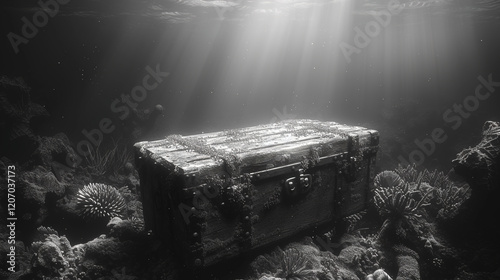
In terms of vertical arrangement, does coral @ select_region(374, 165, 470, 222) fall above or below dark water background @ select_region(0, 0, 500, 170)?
below

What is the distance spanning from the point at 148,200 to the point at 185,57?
1600 cm

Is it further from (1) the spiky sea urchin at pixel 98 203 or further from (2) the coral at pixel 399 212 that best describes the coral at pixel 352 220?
(1) the spiky sea urchin at pixel 98 203

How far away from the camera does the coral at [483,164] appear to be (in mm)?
5449

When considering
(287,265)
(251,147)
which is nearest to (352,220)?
(287,265)

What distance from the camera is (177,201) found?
11.6 ft

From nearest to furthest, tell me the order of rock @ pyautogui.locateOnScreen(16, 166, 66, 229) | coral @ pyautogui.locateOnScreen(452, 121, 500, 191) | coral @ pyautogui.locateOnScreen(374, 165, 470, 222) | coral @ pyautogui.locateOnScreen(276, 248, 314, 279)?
coral @ pyautogui.locateOnScreen(276, 248, 314, 279) < coral @ pyautogui.locateOnScreen(452, 121, 500, 191) < coral @ pyautogui.locateOnScreen(374, 165, 470, 222) < rock @ pyautogui.locateOnScreen(16, 166, 66, 229)

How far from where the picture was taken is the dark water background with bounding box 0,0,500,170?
1188 cm

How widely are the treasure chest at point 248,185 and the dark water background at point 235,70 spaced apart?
7978 millimetres

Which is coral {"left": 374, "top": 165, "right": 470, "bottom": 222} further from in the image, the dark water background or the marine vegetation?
the dark water background

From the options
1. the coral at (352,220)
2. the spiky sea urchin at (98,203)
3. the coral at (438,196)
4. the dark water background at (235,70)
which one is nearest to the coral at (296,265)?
the coral at (352,220)

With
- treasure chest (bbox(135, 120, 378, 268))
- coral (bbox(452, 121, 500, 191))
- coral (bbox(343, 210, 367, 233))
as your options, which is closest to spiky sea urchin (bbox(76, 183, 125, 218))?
treasure chest (bbox(135, 120, 378, 268))

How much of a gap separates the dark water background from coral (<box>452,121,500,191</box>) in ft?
20.9

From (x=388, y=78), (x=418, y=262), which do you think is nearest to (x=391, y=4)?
(x=388, y=78)

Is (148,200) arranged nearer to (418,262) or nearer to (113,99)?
(418,262)
